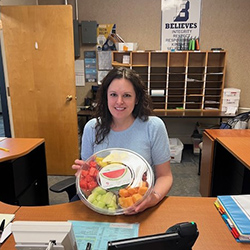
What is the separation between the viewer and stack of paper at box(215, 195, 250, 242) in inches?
35.1

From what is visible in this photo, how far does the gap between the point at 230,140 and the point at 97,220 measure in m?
1.59

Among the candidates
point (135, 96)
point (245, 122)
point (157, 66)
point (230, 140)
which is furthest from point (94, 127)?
point (157, 66)

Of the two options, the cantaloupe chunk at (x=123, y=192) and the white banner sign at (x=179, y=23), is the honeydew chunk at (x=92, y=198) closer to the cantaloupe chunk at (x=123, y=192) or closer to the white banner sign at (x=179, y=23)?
the cantaloupe chunk at (x=123, y=192)

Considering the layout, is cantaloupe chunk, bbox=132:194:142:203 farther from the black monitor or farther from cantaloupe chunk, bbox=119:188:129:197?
the black monitor

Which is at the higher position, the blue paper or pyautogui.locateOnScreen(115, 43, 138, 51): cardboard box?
pyautogui.locateOnScreen(115, 43, 138, 51): cardboard box

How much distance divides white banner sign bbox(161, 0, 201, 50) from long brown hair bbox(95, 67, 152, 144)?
2825mm

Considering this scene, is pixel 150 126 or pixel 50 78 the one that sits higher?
pixel 50 78

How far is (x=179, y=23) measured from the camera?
13.0 feet

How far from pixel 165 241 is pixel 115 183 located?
0.42 meters

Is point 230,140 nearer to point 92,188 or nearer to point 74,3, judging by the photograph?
point 92,188

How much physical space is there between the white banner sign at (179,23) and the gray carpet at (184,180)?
1913 mm

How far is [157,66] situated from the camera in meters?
4.03

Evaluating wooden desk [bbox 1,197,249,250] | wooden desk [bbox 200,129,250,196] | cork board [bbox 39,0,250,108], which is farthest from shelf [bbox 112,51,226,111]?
wooden desk [bbox 1,197,249,250]

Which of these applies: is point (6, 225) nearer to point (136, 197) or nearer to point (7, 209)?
point (7, 209)
